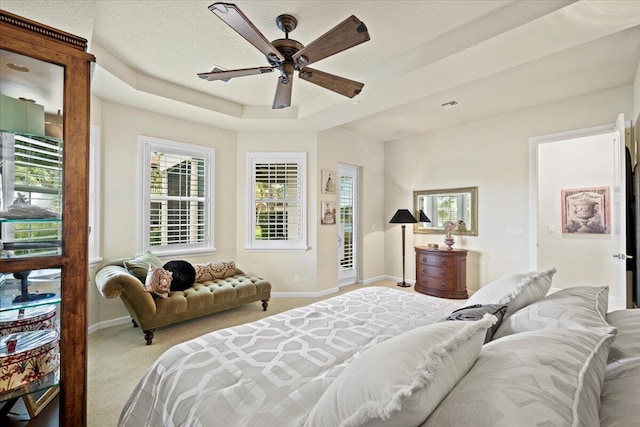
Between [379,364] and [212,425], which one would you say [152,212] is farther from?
[379,364]

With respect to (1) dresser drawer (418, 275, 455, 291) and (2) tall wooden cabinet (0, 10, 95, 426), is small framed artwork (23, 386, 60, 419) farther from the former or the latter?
(1) dresser drawer (418, 275, 455, 291)

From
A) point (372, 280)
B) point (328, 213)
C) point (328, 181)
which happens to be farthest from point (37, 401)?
point (372, 280)

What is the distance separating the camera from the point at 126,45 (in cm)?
270

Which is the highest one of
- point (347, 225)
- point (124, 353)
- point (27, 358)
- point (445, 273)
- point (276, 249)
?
point (347, 225)

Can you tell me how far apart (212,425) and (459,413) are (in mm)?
771

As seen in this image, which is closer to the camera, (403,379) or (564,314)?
(403,379)

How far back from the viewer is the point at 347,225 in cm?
568

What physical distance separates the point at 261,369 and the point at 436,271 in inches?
163

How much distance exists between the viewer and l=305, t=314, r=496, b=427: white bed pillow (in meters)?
0.66

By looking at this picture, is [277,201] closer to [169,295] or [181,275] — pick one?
[181,275]

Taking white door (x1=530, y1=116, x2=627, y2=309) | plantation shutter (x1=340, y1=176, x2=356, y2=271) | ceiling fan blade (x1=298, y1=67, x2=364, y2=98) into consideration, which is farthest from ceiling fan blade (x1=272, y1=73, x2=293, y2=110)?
white door (x1=530, y1=116, x2=627, y2=309)

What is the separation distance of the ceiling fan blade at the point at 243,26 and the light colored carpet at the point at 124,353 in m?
2.61

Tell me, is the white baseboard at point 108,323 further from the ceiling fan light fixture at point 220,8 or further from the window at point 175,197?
the ceiling fan light fixture at point 220,8

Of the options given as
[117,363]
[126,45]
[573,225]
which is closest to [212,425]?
[117,363]
